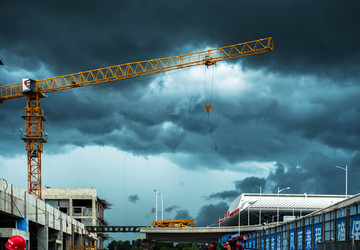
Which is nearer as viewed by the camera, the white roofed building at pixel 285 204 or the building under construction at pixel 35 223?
the building under construction at pixel 35 223

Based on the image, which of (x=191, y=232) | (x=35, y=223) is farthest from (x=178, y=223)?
(x=35, y=223)

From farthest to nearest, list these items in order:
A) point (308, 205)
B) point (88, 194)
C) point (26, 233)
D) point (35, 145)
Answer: point (88, 194)
point (308, 205)
point (35, 145)
point (26, 233)

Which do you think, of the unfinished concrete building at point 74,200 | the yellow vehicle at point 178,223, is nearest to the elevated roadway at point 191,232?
the yellow vehicle at point 178,223

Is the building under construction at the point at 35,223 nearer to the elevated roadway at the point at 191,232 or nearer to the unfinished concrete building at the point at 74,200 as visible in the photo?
the elevated roadway at the point at 191,232

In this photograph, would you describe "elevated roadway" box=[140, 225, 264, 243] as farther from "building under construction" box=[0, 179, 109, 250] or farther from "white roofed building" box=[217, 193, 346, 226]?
"white roofed building" box=[217, 193, 346, 226]

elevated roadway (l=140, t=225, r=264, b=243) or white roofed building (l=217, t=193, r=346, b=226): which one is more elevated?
white roofed building (l=217, t=193, r=346, b=226)

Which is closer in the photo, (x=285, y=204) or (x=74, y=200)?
(x=285, y=204)

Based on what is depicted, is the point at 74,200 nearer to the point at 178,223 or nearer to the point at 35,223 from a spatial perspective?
the point at 178,223

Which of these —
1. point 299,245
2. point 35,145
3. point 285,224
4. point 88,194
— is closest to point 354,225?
point 299,245

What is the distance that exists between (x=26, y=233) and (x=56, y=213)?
23.1m

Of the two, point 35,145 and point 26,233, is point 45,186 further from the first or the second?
point 26,233

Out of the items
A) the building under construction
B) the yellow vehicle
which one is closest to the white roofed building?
the yellow vehicle

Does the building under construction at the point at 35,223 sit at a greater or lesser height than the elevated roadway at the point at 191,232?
greater

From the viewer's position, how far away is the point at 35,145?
124812 mm
